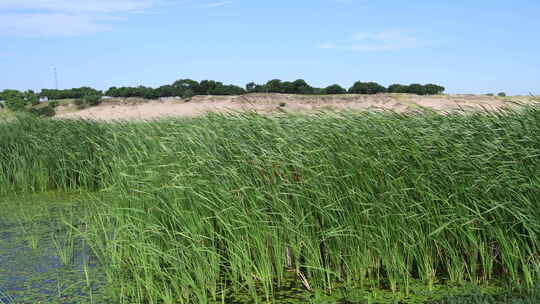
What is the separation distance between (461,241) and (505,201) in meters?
0.56

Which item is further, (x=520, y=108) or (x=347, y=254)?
(x=520, y=108)

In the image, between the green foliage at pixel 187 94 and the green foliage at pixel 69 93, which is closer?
the green foliage at pixel 187 94

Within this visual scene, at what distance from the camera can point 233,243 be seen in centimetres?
461

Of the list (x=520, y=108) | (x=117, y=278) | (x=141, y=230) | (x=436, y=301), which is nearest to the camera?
(x=436, y=301)

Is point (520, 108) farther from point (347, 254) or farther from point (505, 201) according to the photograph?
point (347, 254)

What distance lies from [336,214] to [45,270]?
3308 millimetres

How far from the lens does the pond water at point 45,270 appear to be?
484 centimetres

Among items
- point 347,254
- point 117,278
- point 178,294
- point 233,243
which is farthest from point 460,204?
point 117,278

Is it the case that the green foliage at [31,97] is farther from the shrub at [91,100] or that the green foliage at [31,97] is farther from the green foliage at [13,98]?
the shrub at [91,100]

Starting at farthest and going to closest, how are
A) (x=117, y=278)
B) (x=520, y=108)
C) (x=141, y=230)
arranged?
(x=520, y=108) → (x=117, y=278) → (x=141, y=230)

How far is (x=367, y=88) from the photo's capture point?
1044 inches

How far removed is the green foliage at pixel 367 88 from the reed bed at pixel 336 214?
2143 cm

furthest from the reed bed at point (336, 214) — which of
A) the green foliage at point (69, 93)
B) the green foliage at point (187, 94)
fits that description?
the green foliage at point (69, 93)

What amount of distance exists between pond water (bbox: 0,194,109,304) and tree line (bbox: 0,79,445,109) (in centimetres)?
2161
